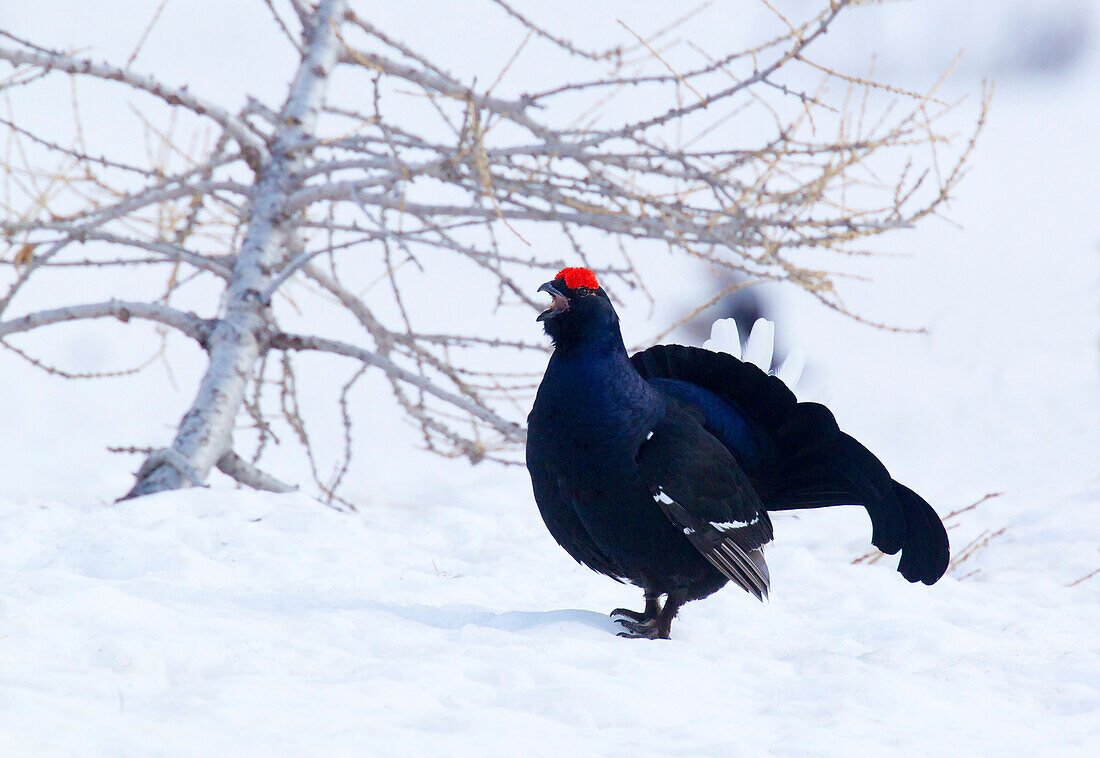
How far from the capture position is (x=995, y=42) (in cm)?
4209

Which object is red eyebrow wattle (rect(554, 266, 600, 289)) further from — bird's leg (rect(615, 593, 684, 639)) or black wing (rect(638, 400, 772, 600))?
bird's leg (rect(615, 593, 684, 639))

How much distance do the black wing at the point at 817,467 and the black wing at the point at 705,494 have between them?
212 mm

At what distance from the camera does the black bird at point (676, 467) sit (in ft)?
8.99

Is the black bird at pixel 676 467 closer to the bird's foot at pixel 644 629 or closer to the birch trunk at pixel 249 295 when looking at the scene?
the bird's foot at pixel 644 629

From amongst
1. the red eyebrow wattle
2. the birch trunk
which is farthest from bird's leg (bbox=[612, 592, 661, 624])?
the birch trunk

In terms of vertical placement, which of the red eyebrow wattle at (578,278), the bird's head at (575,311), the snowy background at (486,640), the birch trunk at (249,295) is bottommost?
the snowy background at (486,640)

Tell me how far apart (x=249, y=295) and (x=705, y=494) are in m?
2.94

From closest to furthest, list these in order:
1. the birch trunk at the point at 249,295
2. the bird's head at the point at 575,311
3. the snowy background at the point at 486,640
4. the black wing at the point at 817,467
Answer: the snowy background at the point at 486,640
the bird's head at the point at 575,311
the black wing at the point at 817,467
the birch trunk at the point at 249,295

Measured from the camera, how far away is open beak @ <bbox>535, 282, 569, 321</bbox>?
2.78m

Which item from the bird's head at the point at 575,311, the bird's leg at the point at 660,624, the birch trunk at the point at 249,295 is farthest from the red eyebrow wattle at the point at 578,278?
the birch trunk at the point at 249,295

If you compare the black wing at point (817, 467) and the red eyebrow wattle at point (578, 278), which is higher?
the red eyebrow wattle at point (578, 278)

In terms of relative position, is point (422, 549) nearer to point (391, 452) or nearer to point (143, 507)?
point (143, 507)

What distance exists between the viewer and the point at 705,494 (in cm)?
283

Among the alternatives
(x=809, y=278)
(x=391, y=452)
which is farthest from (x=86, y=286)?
(x=809, y=278)
